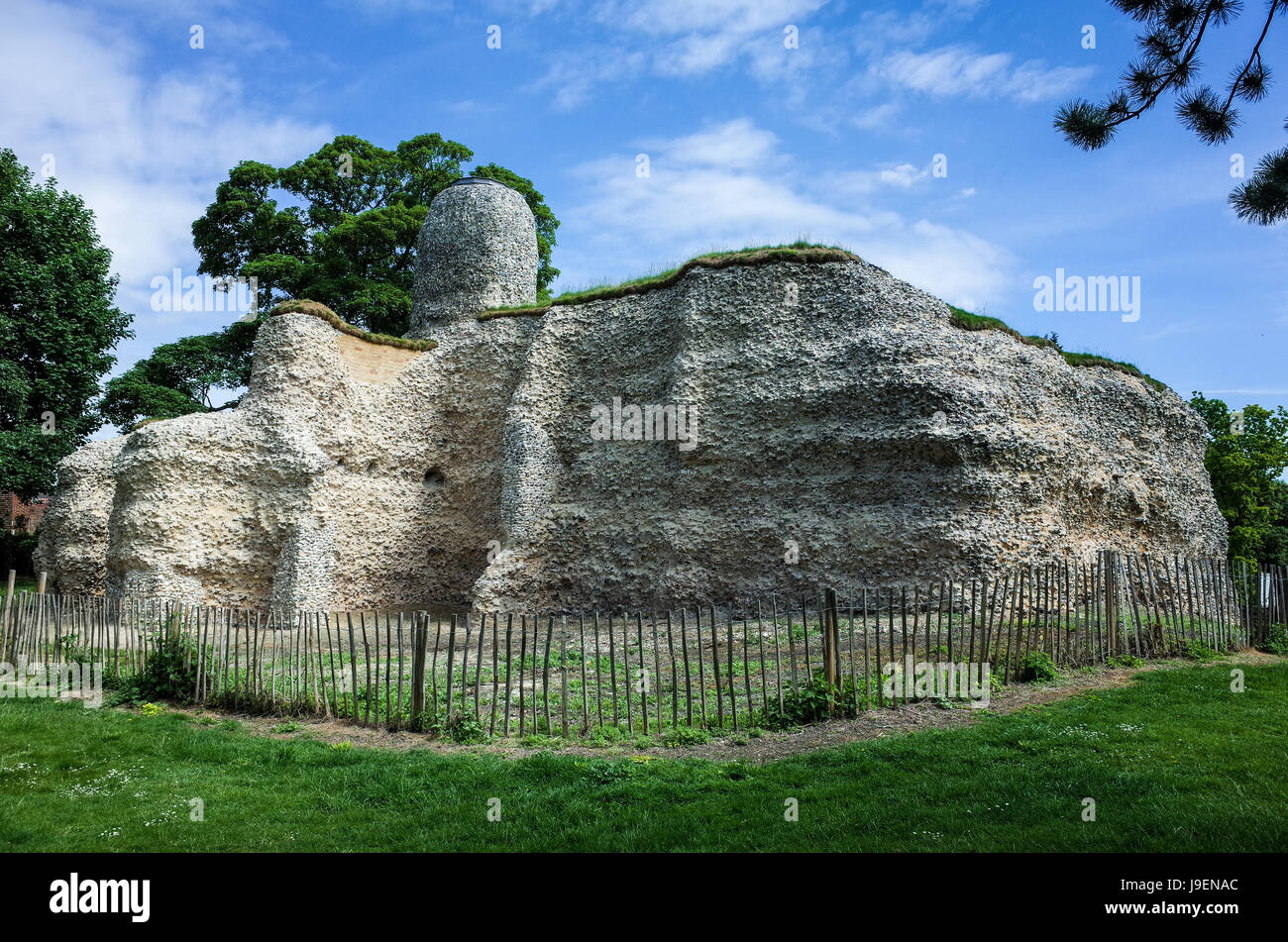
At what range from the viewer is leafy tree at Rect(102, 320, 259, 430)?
27031 millimetres

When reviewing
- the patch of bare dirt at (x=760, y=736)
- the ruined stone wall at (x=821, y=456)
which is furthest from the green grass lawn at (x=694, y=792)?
the ruined stone wall at (x=821, y=456)

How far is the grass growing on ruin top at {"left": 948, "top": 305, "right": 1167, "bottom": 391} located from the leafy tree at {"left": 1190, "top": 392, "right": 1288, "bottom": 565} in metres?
15.4

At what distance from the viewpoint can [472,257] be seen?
22250 mm

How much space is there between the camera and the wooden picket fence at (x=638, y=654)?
27.5ft

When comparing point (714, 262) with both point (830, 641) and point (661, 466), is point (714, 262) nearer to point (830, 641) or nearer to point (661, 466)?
point (661, 466)

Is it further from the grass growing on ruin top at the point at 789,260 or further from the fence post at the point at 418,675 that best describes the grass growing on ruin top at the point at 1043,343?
the fence post at the point at 418,675

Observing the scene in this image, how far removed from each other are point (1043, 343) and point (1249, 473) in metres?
21.9

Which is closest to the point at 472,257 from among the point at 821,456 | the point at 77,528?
the point at 77,528

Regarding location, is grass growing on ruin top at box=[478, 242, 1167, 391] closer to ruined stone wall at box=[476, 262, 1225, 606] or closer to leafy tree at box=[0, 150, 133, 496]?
ruined stone wall at box=[476, 262, 1225, 606]

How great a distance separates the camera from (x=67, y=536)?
65.8 ft

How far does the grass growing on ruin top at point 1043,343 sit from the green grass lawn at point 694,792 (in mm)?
9223

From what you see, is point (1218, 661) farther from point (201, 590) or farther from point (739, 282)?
point (201, 590)
